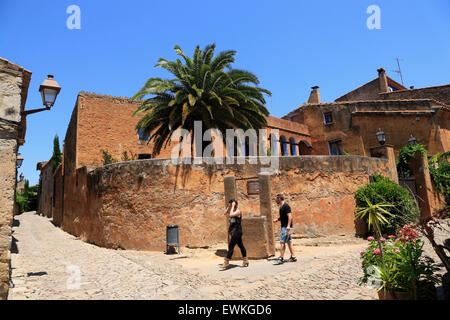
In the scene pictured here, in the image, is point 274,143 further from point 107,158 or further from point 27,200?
point 27,200

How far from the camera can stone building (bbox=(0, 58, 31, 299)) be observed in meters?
4.55

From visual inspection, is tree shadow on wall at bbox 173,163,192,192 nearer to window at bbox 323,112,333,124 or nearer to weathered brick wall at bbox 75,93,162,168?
weathered brick wall at bbox 75,93,162,168

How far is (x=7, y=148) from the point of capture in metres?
4.77

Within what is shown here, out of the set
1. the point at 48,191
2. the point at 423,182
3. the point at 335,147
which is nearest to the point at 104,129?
→ the point at 48,191

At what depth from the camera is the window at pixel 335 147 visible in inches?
926

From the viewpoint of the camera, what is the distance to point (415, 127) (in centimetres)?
2002

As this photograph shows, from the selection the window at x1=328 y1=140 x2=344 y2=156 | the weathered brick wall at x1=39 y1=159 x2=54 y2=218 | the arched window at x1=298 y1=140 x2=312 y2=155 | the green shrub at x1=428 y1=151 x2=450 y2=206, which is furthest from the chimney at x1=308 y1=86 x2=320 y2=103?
the weathered brick wall at x1=39 y1=159 x2=54 y2=218

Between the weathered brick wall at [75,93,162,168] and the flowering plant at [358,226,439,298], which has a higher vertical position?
the weathered brick wall at [75,93,162,168]

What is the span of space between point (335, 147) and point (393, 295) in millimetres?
21419

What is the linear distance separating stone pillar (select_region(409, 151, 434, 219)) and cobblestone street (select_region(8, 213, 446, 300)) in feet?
29.2

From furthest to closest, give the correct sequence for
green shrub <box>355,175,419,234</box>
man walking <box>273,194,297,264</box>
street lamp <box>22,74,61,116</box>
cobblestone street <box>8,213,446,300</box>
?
green shrub <box>355,175,419,234</box> → man walking <box>273,194,297,264</box> → street lamp <box>22,74,61,116</box> → cobblestone street <box>8,213,446,300</box>

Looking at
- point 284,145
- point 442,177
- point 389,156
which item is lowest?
point 442,177

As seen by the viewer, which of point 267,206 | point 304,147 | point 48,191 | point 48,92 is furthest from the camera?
point 48,191

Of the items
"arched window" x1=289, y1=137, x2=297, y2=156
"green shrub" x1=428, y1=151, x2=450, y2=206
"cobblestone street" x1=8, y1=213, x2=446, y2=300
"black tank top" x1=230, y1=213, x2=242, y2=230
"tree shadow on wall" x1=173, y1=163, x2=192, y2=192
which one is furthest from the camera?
"arched window" x1=289, y1=137, x2=297, y2=156
